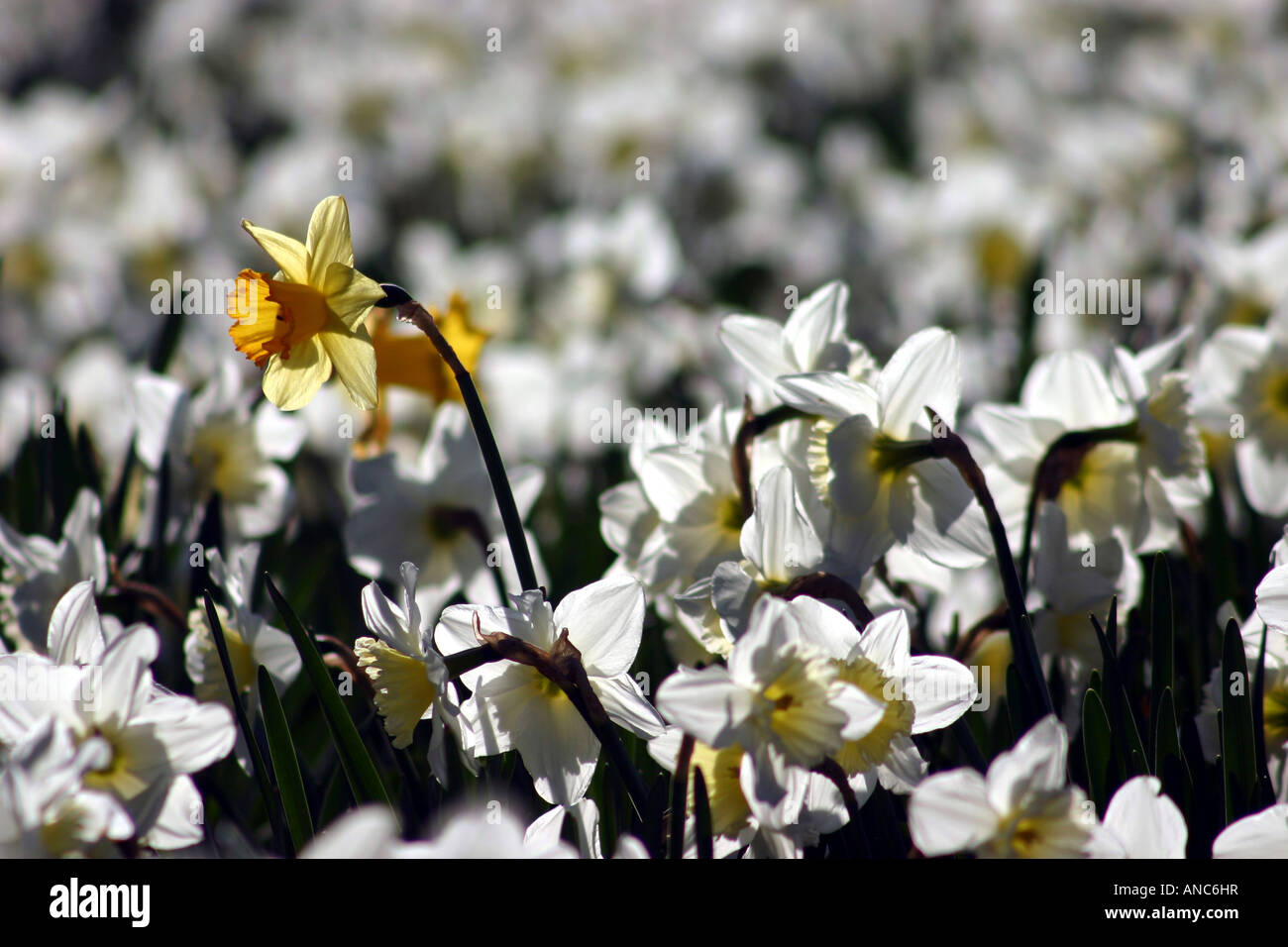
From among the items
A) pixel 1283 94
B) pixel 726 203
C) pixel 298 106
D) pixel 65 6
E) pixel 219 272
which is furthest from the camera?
pixel 65 6

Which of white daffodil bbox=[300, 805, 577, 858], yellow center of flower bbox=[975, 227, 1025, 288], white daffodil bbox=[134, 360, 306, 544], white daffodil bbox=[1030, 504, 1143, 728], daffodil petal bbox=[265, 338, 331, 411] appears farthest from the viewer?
yellow center of flower bbox=[975, 227, 1025, 288]

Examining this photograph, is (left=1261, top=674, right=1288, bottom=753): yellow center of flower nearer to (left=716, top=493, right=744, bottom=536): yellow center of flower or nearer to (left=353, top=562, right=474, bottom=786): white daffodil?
(left=716, top=493, right=744, bottom=536): yellow center of flower

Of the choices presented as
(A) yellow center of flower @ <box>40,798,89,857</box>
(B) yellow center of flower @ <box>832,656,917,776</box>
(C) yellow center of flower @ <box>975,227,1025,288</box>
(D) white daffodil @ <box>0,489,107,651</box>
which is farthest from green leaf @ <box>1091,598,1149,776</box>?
(C) yellow center of flower @ <box>975,227,1025,288</box>

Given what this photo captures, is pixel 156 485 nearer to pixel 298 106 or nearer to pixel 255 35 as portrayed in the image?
pixel 298 106

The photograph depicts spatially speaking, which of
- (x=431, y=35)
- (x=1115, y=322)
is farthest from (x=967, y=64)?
(x=1115, y=322)

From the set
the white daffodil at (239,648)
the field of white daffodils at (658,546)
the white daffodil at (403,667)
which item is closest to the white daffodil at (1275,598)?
the field of white daffodils at (658,546)

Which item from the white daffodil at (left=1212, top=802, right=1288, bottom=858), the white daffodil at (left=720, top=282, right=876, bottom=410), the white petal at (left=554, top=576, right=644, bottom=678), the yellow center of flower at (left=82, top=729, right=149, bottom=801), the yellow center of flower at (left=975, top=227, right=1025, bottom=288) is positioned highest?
the yellow center of flower at (left=975, top=227, right=1025, bottom=288)
